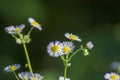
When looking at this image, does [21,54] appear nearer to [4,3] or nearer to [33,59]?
[33,59]

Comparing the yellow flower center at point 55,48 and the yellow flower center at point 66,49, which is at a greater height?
the yellow flower center at point 55,48

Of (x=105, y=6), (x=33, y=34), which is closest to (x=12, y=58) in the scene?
(x=33, y=34)

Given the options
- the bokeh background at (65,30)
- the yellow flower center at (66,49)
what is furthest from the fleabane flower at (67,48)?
the bokeh background at (65,30)

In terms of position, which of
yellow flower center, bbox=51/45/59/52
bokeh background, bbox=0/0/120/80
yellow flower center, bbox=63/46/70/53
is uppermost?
bokeh background, bbox=0/0/120/80

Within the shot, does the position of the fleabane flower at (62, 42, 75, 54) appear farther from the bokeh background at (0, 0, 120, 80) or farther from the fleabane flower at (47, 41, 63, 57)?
the bokeh background at (0, 0, 120, 80)

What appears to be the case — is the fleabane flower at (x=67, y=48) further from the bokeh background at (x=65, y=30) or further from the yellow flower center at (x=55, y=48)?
the bokeh background at (x=65, y=30)

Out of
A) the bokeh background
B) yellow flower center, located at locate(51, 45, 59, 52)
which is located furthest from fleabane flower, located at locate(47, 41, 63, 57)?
the bokeh background

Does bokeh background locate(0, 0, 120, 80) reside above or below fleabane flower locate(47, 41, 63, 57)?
above

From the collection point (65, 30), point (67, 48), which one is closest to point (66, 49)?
point (67, 48)

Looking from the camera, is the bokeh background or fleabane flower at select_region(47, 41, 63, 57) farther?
the bokeh background
